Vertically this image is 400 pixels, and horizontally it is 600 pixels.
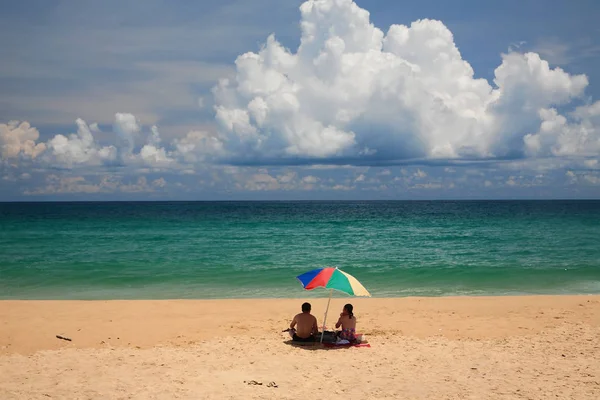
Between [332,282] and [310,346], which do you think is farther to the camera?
[310,346]

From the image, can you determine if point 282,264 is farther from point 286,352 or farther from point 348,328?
point 286,352

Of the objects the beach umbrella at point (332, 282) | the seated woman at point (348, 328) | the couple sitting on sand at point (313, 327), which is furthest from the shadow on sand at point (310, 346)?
the beach umbrella at point (332, 282)

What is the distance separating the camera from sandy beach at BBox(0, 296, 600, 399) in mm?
8180

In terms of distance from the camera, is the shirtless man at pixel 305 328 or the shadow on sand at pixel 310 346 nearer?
the shadow on sand at pixel 310 346

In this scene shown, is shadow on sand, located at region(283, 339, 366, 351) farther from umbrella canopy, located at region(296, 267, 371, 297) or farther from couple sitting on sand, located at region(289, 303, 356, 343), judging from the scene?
umbrella canopy, located at region(296, 267, 371, 297)

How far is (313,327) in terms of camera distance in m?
11.7

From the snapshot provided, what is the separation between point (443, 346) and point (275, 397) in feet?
16.1

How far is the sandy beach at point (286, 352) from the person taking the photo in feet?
26.8

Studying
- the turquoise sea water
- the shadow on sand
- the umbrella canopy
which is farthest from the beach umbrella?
the turquoise sea water

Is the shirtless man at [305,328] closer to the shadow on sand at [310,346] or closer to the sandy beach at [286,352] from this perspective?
the shadow on sand at [310,346]

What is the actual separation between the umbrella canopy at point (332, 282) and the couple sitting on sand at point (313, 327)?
2.52ft

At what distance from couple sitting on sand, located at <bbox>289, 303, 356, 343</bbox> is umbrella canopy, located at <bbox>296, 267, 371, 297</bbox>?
768 millimetres

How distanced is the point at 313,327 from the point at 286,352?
3.66ft

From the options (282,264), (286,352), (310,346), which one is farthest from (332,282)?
(282,264)
